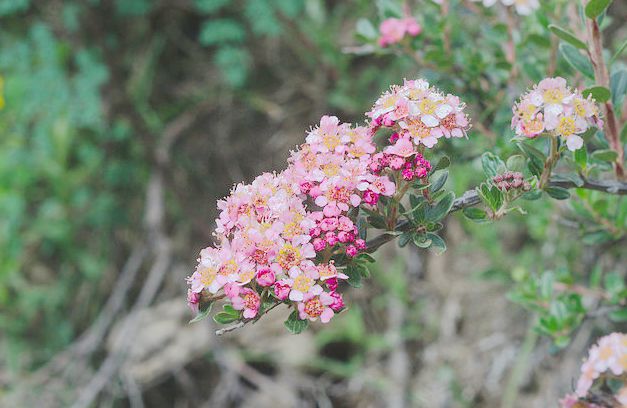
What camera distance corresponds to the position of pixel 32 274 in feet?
10.4

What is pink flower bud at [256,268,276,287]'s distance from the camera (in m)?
0.97

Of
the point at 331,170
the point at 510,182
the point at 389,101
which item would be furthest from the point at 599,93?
the point at 331,170

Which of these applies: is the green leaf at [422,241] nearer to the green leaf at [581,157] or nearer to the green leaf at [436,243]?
the green leaf at [436,243]

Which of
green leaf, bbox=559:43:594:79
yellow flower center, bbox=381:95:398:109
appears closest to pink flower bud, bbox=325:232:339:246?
yellow flower center, bbox=381:95:398:109

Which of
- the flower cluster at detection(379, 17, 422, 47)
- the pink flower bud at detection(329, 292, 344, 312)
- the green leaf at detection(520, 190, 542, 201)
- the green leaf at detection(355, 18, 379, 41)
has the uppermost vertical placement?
the green leaf at detection(355, 18, 379, 41)

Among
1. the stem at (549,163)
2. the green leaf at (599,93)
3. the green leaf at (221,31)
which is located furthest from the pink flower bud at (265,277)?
the green leaf at (221,31)

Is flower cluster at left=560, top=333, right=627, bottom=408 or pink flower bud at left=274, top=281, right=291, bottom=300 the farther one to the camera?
flower cluster at left=560, top=333, right=627, bottom=408

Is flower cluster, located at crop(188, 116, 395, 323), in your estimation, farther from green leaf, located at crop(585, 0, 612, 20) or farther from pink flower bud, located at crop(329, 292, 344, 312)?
green leaf, located at crop(585, 0, 612, 20)

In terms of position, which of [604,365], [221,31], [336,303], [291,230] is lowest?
[604,365]

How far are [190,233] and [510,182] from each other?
2.33 m

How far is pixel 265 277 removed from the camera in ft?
3.19

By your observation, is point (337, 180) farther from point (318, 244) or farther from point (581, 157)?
point (581, 157)

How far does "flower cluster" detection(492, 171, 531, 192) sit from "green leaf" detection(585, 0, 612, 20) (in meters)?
0.29

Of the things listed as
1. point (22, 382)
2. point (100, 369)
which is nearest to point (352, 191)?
point (100, 369)
